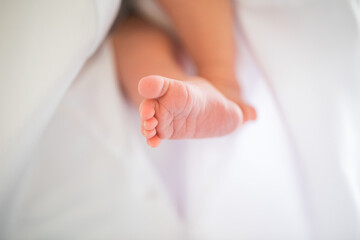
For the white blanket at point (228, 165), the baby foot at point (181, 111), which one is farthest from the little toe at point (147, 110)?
the white blanket at point (228, 165)

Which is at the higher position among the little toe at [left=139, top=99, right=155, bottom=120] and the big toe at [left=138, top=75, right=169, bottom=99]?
the big toe at [left=138, top=75, right=169, bottom=99]

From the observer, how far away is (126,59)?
522 millimetres

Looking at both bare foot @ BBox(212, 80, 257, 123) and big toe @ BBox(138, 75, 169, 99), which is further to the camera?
bare foot @ BBox(212, 80, 257, 123)

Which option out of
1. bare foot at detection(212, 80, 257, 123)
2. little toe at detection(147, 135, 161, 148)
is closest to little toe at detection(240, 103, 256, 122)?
bare foot at detection(212, 80, 257, 123)

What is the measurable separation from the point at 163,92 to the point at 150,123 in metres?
0.04

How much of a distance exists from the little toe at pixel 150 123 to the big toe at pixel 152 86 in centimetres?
3

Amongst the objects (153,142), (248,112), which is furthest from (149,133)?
(248,112)

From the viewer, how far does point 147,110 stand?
0.31 m

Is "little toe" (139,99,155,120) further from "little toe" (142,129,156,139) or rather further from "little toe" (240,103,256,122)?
"little toe" (240,103,256,122)

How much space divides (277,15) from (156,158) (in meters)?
0.33

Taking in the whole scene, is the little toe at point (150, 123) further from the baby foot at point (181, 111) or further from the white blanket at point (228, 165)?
the white blanket at point (228, 165)

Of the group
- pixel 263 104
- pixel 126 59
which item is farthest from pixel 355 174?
pixel 126 59

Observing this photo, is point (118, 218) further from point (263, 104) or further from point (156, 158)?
point (263, 104)

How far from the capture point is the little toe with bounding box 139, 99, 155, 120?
1.02 feet
